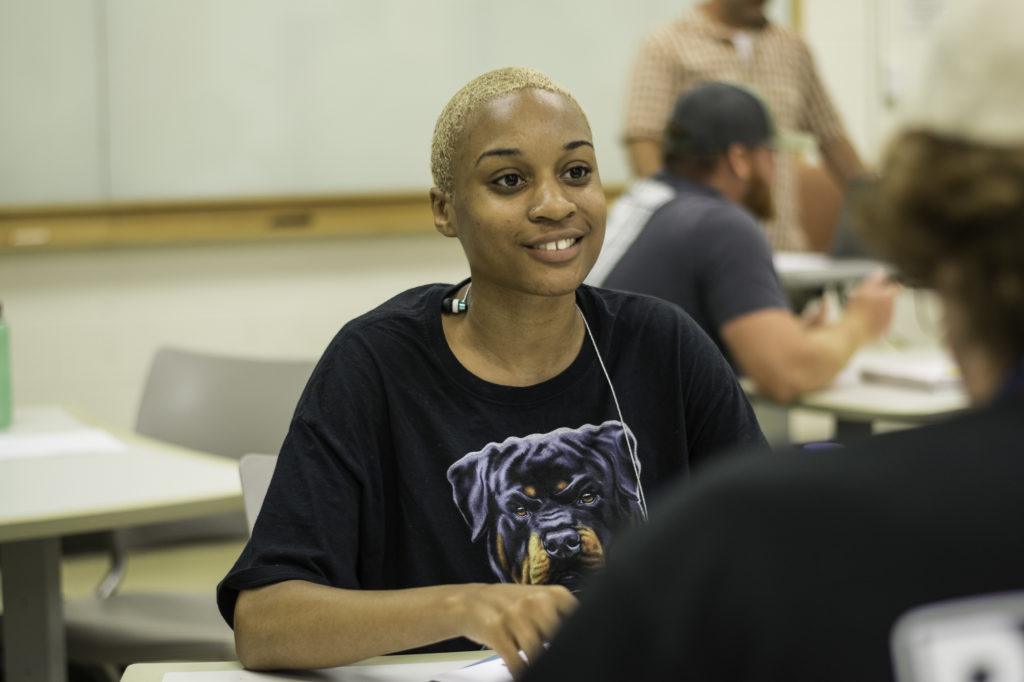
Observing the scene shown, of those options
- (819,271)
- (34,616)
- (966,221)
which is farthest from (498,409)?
(819,271)

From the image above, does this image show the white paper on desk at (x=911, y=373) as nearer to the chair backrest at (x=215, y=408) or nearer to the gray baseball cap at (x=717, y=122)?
the gray baseball cap at (x=717, y=122)

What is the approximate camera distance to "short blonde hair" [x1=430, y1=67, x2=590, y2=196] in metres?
1.37

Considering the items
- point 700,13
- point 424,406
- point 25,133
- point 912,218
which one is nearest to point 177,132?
point 25,133

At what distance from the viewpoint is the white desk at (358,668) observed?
46.1 inches

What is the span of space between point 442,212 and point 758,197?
1.48 meters

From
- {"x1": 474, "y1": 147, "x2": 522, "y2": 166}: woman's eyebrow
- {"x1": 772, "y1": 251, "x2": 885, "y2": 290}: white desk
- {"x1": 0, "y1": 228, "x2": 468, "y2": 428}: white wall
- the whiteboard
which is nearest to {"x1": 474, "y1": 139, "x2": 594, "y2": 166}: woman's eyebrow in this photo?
{"x1": 474, "y1": 147, "x2": 522, "y2": 166}: woman's eyebrow

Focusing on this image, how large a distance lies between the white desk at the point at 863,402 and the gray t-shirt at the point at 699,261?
26cm

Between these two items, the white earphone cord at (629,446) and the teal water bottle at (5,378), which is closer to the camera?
the white earphone cord at (629,446)

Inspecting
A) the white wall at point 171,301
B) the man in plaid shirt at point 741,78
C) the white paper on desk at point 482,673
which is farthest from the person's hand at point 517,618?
the man in plaid shirt at point 741,78

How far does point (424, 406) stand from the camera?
1.33m

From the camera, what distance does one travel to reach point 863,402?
103 inches

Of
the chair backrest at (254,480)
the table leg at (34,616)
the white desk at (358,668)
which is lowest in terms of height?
the table leg at (34,616)

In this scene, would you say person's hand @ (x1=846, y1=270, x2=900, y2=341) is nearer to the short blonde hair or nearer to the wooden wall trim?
the short blonde hair

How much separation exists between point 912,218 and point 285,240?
3.88 meters
